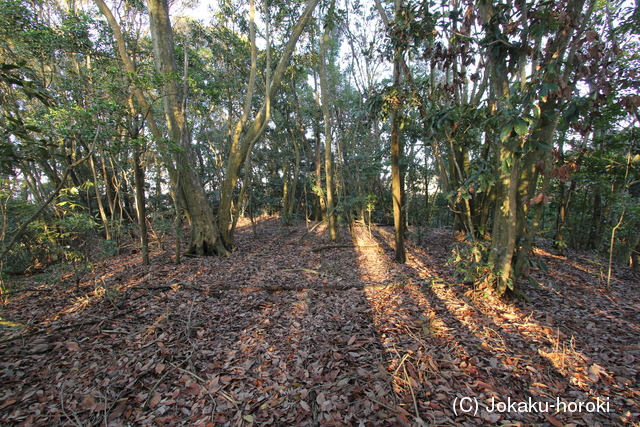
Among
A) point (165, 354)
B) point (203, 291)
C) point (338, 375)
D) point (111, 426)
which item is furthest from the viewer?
point (203, 291)

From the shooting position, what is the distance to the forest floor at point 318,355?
2502 mm

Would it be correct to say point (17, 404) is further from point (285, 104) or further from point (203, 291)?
point (285, 104)

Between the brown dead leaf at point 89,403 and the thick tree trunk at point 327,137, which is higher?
the thick tree trunk at point 327,137

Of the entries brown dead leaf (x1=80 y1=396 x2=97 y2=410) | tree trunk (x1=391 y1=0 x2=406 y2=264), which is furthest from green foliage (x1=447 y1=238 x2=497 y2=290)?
brown dead leaf (x1=80 y1=396 x2=97 y2=410)

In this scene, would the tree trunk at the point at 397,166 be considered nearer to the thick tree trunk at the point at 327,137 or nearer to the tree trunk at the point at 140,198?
the thick tree trunk at the point at 327,137

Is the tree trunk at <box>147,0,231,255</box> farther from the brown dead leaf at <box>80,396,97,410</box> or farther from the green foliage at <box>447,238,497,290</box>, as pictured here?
the green foliage at <box>447,238,497,290</box>

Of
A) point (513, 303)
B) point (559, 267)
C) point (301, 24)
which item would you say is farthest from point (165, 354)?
point (301, 24)

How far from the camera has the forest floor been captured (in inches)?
98.5

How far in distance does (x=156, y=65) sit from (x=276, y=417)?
322 inches

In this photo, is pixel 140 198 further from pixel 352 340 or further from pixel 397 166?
pixel 397 166

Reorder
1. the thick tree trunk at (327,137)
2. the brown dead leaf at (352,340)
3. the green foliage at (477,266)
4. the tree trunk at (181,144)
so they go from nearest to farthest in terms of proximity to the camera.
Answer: the brown dead leaf at (352,340), the green foliage at (477,266), the tree trunk at (181,144), the thick tree trunk at (327,137)

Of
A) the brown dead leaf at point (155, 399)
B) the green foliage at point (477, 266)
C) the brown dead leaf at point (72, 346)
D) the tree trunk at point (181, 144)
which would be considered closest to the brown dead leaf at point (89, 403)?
the brown dead leaf at point (155, 399)

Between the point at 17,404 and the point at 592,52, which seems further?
the point at 592,52

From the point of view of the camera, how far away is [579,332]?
3582 millimetres
